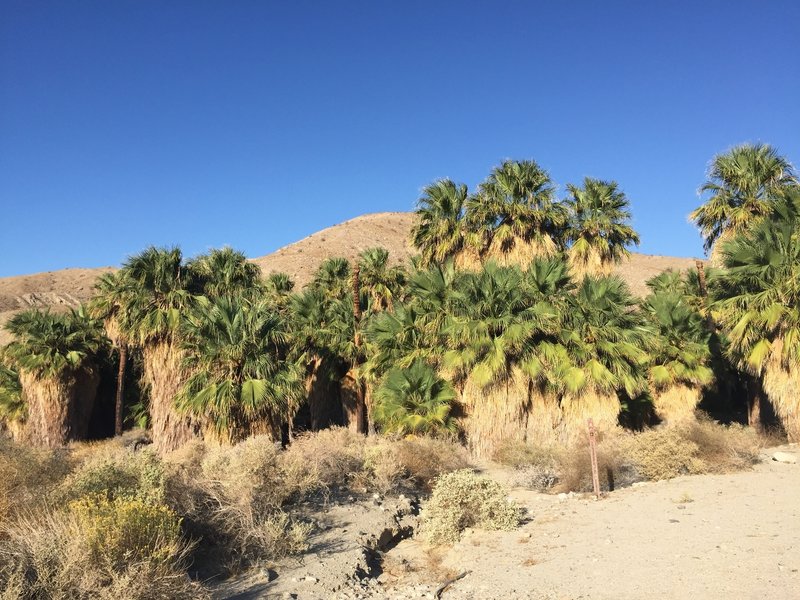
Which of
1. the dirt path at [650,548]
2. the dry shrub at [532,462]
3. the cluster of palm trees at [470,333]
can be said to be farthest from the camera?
the cluster of palm trees at [470,333]

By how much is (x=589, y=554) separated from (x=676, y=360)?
1472 centimetres

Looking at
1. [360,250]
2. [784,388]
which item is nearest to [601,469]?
[784,388]

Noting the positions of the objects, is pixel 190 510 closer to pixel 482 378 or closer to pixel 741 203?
pixel 482 378

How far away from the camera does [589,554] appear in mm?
9242

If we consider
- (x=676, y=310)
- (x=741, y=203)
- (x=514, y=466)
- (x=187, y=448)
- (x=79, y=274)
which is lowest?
(x=514, y=466)

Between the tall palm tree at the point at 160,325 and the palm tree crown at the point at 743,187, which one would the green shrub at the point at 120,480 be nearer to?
the tall palm tree at the point at 160,325

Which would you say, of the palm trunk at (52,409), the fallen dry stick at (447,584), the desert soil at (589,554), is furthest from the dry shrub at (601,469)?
the palm trunk at (52,409)

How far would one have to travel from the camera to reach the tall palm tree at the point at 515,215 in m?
24.1

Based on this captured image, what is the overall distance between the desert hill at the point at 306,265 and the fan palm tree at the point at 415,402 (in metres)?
38.5

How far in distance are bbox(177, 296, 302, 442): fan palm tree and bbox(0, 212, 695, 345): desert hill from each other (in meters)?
39.0

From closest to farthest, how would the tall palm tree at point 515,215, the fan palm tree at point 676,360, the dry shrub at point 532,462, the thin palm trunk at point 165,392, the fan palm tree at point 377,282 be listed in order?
1. the dry shrub at point 532,462
2. the thin palm trunk at point 165,392
3. the fan palm tree at point 676,360
4. the tall palm tree at point 515,215
5. the fan palm tree at point 377,282

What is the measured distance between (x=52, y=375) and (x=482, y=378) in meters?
20.6

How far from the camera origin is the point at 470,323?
19078 mm

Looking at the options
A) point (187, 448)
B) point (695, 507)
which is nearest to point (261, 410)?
point (187, 448)
